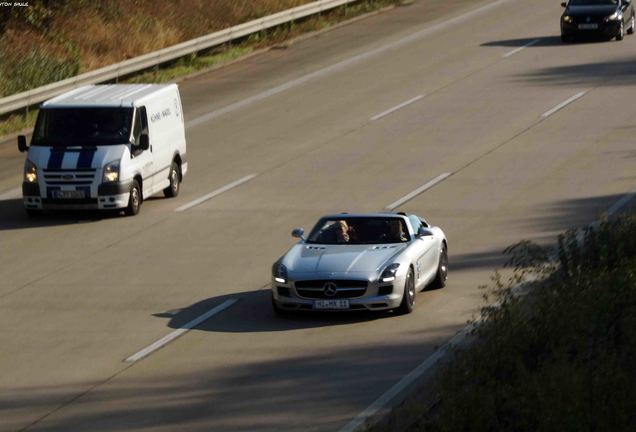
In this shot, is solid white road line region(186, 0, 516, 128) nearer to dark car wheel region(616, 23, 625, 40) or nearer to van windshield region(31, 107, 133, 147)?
dark car wheel region(616, 23, 625, 40)

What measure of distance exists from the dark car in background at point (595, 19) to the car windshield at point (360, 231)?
24903 millimetres

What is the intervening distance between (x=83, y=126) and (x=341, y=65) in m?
16.1

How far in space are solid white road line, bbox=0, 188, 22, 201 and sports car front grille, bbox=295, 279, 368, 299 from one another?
1084 cm

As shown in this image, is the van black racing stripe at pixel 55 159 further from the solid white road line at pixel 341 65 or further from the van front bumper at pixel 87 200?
the solid white road line at pixel 341 65

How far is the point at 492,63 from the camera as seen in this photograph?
1567 inches

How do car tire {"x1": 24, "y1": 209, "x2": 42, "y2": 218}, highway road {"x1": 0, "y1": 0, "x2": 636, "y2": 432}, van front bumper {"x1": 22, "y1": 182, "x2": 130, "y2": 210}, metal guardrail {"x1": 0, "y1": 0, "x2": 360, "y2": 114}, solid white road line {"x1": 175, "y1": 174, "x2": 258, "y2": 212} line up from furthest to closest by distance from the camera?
metal guardrail {"x1": 0, "y1": 0, "x2": 360, "y2": 114} → solid white road line {"x1": 175, "y1": 174, "x2": 258, "y2": 212} → car tire {"x1": 24, "y1": 209, "x2": 42, "y2": 218} → van front bumper {"x1": 22, "y1": 182, "x2": 130, "y2": 210} → highway road {"x1": 0, "y1": 0, "x2": 636, "y2": 432}

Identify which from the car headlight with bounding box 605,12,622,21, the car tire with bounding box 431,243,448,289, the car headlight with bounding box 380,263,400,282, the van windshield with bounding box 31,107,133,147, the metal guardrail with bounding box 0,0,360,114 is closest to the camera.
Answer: the car headlight with bounding box 380,263,400,282

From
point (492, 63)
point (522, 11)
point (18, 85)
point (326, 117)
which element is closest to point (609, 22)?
point (492, 63)

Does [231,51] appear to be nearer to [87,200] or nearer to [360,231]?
[87,200]

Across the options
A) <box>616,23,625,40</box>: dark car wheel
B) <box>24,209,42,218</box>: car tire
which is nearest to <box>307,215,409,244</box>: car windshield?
<box>24,209,42,218</box>: car tire

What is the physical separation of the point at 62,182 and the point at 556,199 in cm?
819

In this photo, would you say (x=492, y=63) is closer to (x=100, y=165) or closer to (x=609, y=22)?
(x=609, y=22)

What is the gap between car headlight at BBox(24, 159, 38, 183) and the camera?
24.6 metres

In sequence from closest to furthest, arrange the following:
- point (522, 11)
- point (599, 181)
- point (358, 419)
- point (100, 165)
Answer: point (358, 419), point (100, 165), point (599, 181), point (522, 11)
